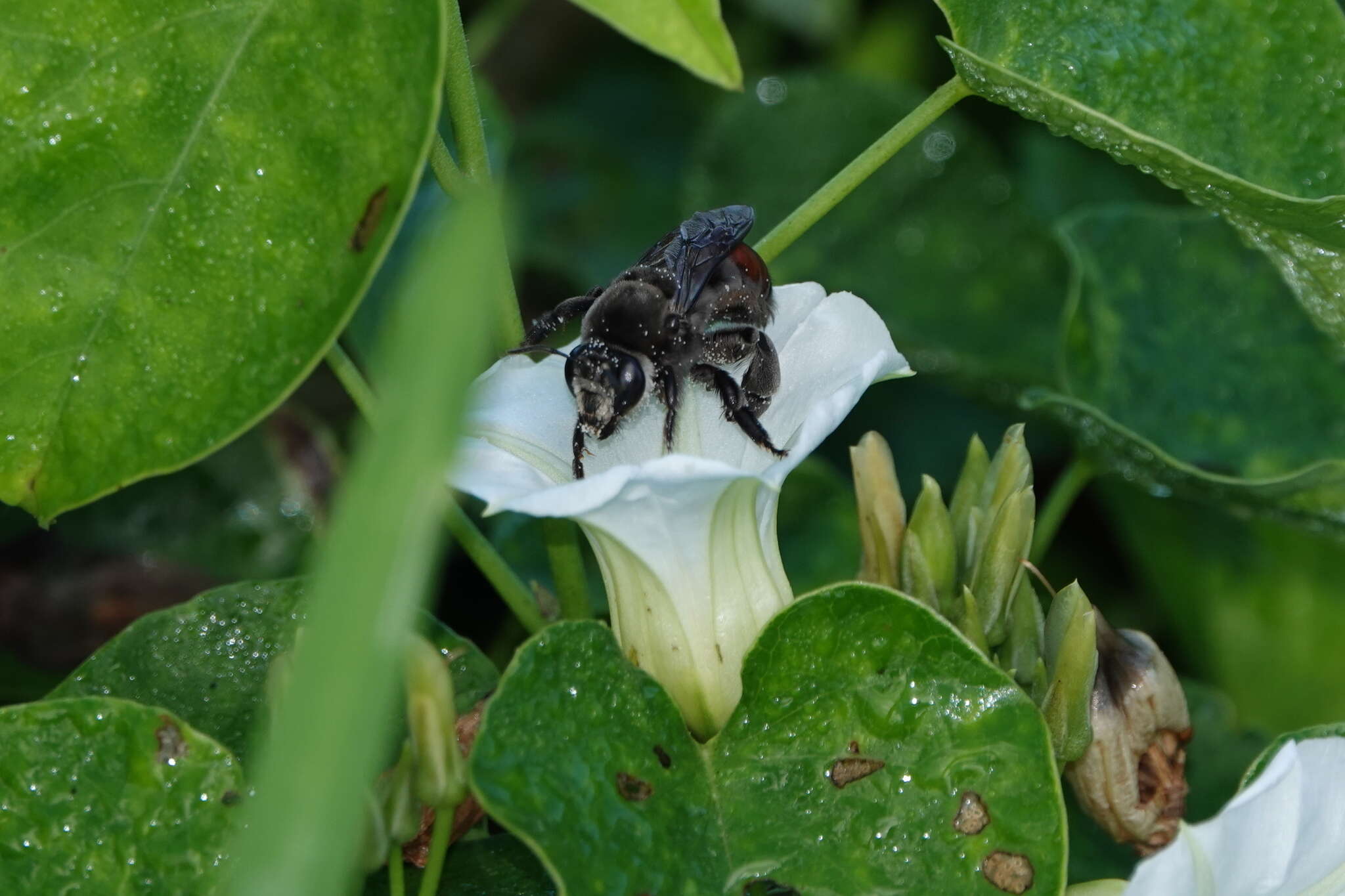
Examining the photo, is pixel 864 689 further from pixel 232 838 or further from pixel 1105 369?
pixel 1105 369

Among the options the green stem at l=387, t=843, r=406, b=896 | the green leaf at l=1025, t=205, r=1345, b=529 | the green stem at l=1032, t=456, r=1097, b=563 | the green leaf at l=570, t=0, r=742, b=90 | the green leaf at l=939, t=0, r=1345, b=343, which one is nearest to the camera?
the green leaf at l=570, t=0, r=742, b=90

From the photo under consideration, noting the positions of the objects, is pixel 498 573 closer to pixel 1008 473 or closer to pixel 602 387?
pixel 602 387

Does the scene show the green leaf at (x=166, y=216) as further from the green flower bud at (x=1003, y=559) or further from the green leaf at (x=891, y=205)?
the green leaf at (x=891, y=205)

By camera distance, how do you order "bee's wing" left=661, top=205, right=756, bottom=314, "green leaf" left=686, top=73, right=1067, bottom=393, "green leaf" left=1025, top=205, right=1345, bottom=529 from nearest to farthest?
"bee's wing" left=661, top=205, right=756, bottom=314 → "green leaf" left=1025, top=205, right=1345, bottom=529 → "green leaf" left=686, top=73, right=1067, bottom=393

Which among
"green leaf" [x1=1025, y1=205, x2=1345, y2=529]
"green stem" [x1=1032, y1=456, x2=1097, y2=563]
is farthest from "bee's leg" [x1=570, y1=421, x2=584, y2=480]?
"green leaf" [x1=1025, y1=205, x2=1345, y2=529]

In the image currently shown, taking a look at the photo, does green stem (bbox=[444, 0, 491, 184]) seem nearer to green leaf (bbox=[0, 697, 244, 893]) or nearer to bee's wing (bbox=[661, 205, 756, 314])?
bee's wing (bbox=[661, 205, 756, 314])

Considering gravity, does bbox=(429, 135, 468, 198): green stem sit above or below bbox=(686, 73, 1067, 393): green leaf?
above

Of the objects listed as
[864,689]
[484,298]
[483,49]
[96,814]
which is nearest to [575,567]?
[864,689]
